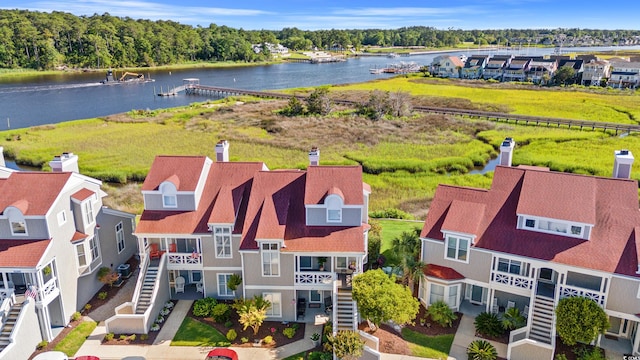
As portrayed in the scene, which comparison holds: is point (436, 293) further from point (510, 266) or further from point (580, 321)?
point (580, 321)

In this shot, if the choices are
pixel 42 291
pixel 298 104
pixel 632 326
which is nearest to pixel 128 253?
pixel 42 291

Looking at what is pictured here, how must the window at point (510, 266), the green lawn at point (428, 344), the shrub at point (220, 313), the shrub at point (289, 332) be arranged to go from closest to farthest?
the green lawn at point (428, 344) → the shrub at point (289, 332) → the window at point (510, 266) → the shrub at point (220, 313)

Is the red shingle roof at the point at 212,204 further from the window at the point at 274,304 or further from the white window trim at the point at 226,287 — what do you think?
the window at the point at 274,304

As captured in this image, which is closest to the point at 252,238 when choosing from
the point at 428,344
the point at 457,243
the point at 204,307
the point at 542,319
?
the point at 204,307

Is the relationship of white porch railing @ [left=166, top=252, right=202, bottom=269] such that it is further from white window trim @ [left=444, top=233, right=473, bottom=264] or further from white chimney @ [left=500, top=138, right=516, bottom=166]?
white chimney @ [left=500, top=138, right=516, bottom=166]

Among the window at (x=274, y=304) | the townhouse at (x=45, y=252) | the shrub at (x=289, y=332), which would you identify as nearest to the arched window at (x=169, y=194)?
the townhouse at (x=45, y=252)

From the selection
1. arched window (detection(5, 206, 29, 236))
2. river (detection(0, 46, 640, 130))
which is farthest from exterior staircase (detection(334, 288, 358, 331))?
river (detection(0, 46, 640, 130))
